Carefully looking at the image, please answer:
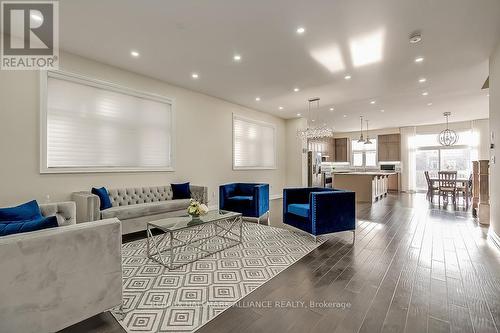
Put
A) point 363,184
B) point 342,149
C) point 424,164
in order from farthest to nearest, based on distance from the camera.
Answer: point 342,149, point 424,164, point 363,184

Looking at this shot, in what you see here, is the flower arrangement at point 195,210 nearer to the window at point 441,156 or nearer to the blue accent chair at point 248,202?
the blue accent chair at point 248,202

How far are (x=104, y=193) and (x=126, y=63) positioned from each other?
2.42m

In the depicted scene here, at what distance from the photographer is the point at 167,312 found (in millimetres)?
2025

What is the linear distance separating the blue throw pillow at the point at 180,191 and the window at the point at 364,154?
10.2 m

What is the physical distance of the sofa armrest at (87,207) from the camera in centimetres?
368

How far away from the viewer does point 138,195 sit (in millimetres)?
4785

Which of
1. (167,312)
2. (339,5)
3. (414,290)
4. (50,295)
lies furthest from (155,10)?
(414,290)

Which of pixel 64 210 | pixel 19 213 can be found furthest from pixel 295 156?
pixel 19 213

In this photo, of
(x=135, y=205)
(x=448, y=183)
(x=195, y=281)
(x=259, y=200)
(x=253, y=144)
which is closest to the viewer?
→ (x=195, y=281)

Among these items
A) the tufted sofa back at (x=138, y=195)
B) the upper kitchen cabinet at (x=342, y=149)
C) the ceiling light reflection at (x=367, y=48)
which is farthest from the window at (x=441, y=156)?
the tufted sofa back at (x=138, y=195)

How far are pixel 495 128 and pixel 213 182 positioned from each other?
18.7ft

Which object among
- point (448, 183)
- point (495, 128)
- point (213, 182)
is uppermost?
point (495, 128)

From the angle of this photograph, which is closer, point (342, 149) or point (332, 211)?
point (332, 211)

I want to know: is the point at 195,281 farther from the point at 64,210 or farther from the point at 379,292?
the point at 64,210
